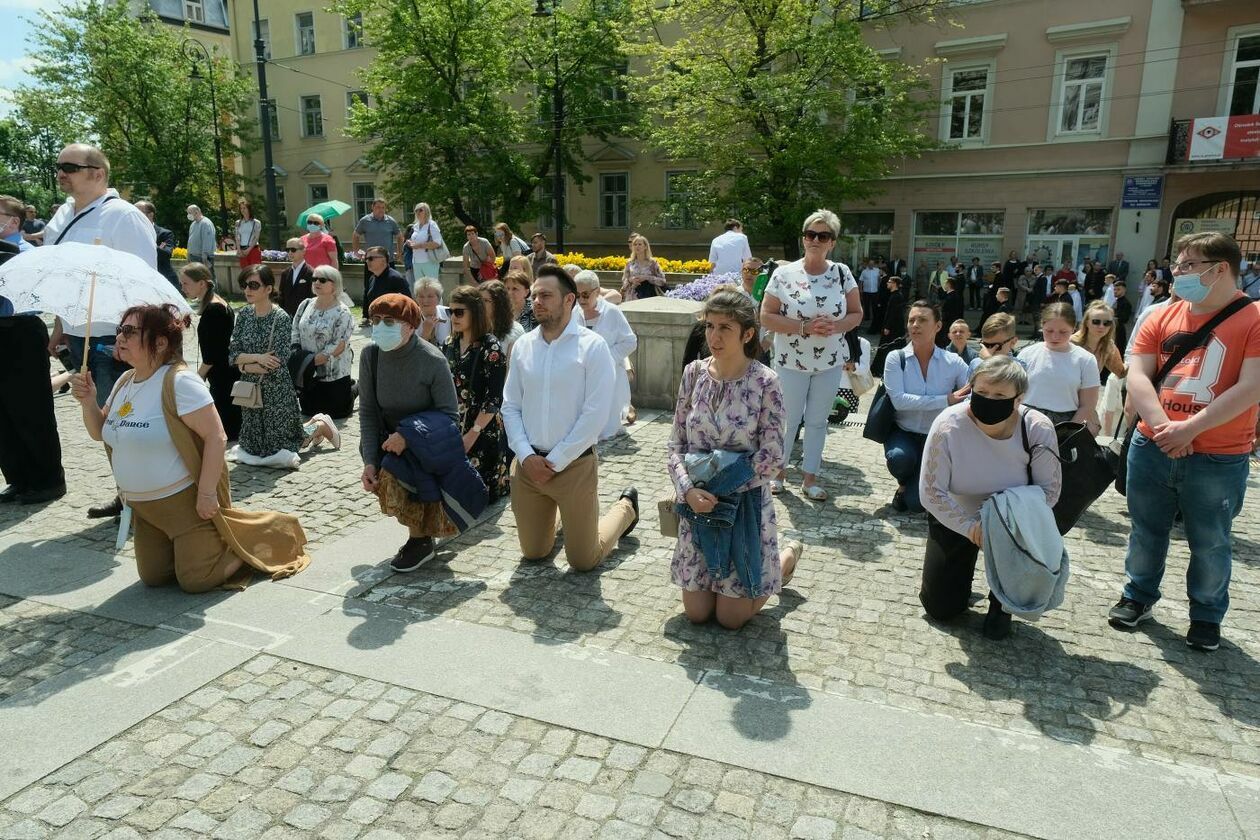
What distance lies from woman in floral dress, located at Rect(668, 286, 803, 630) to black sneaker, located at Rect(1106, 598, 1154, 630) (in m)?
1.81

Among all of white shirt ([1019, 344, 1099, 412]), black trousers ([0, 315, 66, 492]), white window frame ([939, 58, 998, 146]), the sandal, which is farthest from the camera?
white window frame ([939, 58, 998, 146])

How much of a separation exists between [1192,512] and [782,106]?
737 inches

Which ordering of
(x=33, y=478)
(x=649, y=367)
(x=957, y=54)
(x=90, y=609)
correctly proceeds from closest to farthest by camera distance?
(x=90, y=609), (x=33, y=478), (x=649, y=367), (x=957, y=54)

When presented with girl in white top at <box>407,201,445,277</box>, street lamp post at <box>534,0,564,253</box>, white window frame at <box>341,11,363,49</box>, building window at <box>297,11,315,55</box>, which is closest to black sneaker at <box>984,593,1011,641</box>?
girl in white top at <box>407,201,445,277</box>

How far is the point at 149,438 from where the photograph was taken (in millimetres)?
4668

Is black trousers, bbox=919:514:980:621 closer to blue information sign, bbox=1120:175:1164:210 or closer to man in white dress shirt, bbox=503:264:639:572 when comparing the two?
man in white dress shirt, bbox=503:264:639:572

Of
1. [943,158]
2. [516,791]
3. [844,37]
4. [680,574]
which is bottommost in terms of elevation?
[516,791]

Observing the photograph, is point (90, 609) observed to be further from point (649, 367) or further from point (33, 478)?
point (649, 367)

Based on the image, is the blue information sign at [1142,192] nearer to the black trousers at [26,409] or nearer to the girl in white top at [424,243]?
the girl in white top at [424,243]

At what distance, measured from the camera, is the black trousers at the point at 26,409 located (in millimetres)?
6309

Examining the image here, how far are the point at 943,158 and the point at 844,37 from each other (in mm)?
6218

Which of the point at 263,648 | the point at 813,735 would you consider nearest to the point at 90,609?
the point at 263,648

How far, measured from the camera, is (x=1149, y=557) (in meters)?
4.45

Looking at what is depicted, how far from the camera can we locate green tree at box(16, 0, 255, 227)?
119ft
